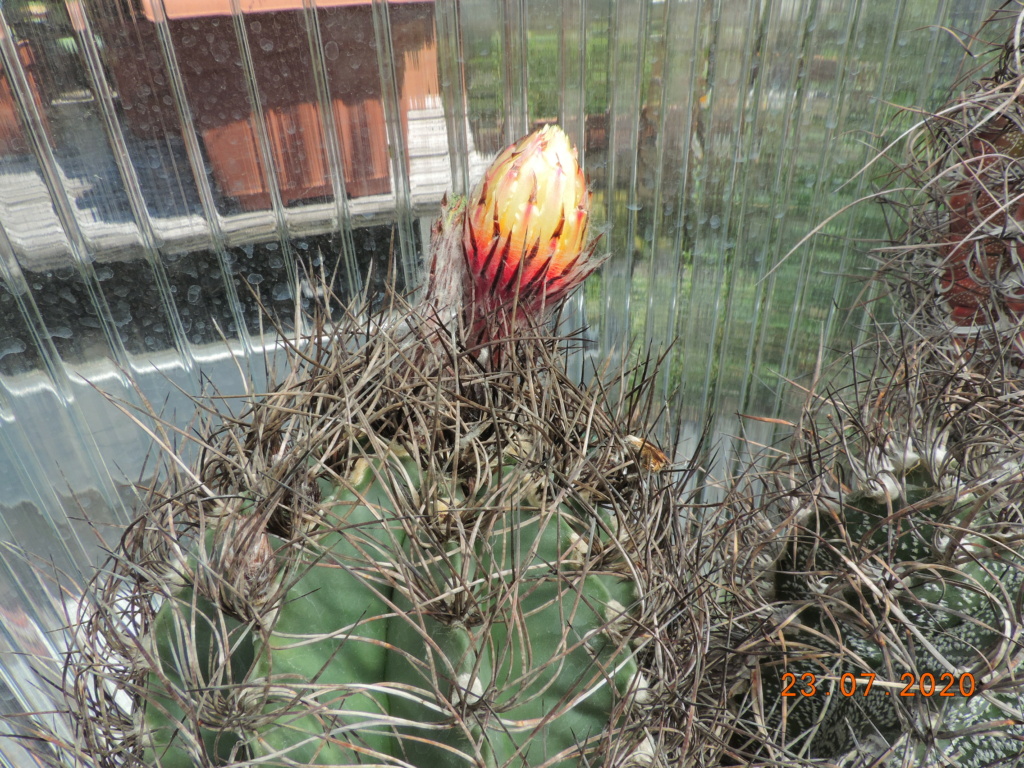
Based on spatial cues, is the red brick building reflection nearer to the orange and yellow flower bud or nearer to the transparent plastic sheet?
the transparent plastic sheet

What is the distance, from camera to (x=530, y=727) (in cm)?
22

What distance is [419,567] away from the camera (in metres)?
0.24

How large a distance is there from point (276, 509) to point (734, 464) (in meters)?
0.42

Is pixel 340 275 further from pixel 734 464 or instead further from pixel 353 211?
pixel 734 464

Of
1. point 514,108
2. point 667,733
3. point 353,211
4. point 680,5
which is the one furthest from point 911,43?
point 667,733

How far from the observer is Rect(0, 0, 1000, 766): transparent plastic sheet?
385 mm

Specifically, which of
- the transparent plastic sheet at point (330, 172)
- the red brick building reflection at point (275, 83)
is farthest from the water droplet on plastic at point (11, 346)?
the red brick building reflection at point (275, 83)

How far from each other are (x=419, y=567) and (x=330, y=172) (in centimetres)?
29
